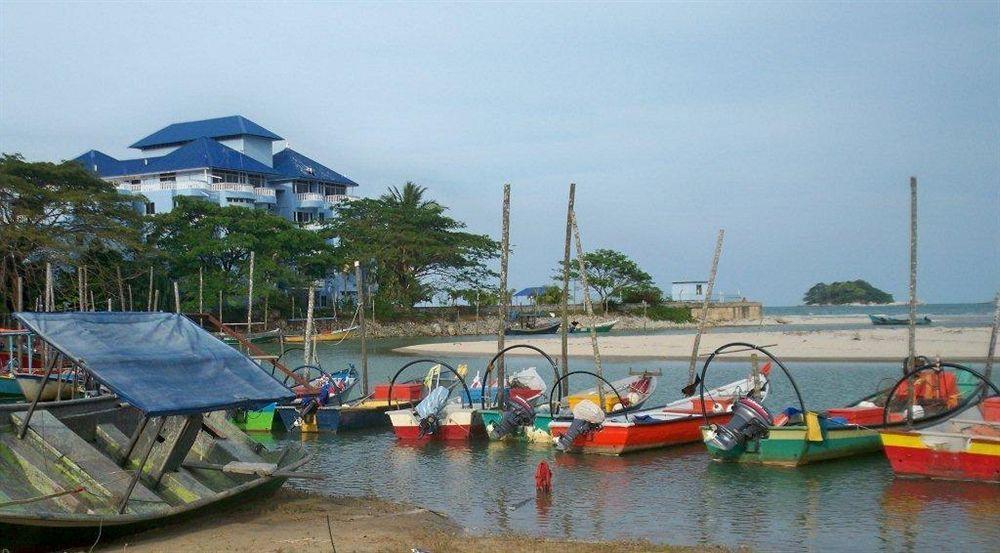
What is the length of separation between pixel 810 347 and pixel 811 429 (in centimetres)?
3362

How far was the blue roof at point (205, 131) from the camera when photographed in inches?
2995

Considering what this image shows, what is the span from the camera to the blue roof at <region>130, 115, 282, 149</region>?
7606 cm

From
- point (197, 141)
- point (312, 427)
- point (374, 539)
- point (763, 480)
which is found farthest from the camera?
point (197, 141)

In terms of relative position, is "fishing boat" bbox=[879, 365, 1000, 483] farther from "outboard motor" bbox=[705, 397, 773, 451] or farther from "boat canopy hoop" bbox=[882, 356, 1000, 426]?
"outboard motor" bbox=[705, 397, 773, 451]

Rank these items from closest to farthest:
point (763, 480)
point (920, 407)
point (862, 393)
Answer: point (763, 480) < point (920, 407) < point (862, 393)

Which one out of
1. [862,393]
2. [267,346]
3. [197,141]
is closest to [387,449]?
[862,393]

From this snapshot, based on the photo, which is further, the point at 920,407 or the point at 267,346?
the point at 267,346

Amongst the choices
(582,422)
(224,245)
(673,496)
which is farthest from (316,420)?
(224,245)

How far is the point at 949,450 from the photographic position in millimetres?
15633

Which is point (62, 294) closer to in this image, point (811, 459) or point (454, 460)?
point (454, 460)

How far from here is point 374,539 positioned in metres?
11.9

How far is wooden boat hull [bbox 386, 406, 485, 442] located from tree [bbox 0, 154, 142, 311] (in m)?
28.6

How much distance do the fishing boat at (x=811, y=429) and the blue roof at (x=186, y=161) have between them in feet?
190

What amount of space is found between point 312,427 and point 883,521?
553 inches
